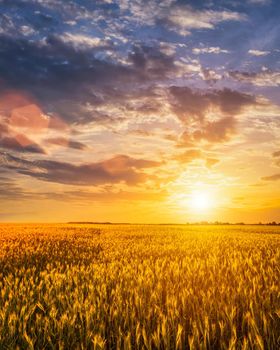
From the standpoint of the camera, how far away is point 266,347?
3830 mm

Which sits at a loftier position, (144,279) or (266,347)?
(144,279)

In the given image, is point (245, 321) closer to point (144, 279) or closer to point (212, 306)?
point (212, 306)

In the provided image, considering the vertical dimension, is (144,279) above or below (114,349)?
above

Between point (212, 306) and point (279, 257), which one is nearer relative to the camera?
point (212, 306)

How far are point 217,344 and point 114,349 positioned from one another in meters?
1.03

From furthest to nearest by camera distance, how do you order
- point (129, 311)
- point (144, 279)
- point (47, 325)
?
point (144, 279)
point (129, 311)
point (47, 325)

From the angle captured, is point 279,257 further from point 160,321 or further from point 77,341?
point 77,341

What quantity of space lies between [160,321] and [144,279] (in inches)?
73.5

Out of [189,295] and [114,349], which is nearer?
[114,349]

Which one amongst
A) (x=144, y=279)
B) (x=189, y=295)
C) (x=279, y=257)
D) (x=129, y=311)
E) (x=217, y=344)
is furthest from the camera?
(x=279, y=257)

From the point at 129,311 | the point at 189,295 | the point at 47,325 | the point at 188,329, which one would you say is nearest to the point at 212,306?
the point at 189,295

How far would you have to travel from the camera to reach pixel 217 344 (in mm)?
3816

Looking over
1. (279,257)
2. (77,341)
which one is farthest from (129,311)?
(279,257)

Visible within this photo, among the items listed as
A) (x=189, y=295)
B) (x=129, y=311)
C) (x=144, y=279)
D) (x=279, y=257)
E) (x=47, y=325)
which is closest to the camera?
(x=47, y=325)
